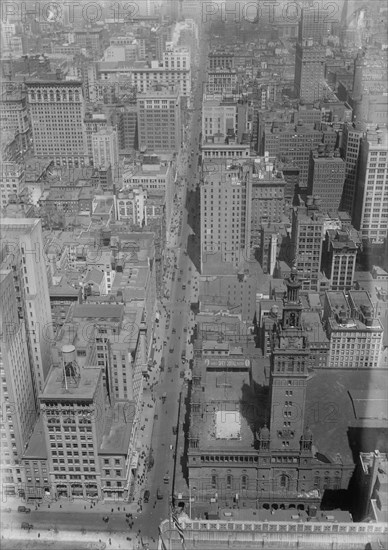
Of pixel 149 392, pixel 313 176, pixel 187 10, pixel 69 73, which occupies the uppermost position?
pixel 187 10

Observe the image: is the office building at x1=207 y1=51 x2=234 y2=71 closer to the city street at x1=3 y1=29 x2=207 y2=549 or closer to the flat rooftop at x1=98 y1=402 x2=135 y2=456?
the city street at x1=3 y1=29 x2=207 y2=549

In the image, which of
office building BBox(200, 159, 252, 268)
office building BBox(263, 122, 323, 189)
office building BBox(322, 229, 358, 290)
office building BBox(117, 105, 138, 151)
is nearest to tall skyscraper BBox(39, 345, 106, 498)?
office building BBox(322, 229, 358, 290)

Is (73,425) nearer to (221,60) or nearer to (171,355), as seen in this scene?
(171,355)

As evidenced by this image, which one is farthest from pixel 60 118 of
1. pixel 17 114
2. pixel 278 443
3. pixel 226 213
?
pixel 278 443

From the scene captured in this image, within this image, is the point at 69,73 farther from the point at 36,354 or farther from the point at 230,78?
the point at 36,354

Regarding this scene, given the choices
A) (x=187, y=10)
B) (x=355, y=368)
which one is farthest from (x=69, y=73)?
(x=355, y=368)

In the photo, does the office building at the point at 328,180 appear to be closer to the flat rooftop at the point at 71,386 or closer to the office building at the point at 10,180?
the office building at the point at 10,180

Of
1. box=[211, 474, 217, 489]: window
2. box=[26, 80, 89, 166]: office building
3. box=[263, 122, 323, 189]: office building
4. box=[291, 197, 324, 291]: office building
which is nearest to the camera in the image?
box=[211, 474, 217, 489]: window
